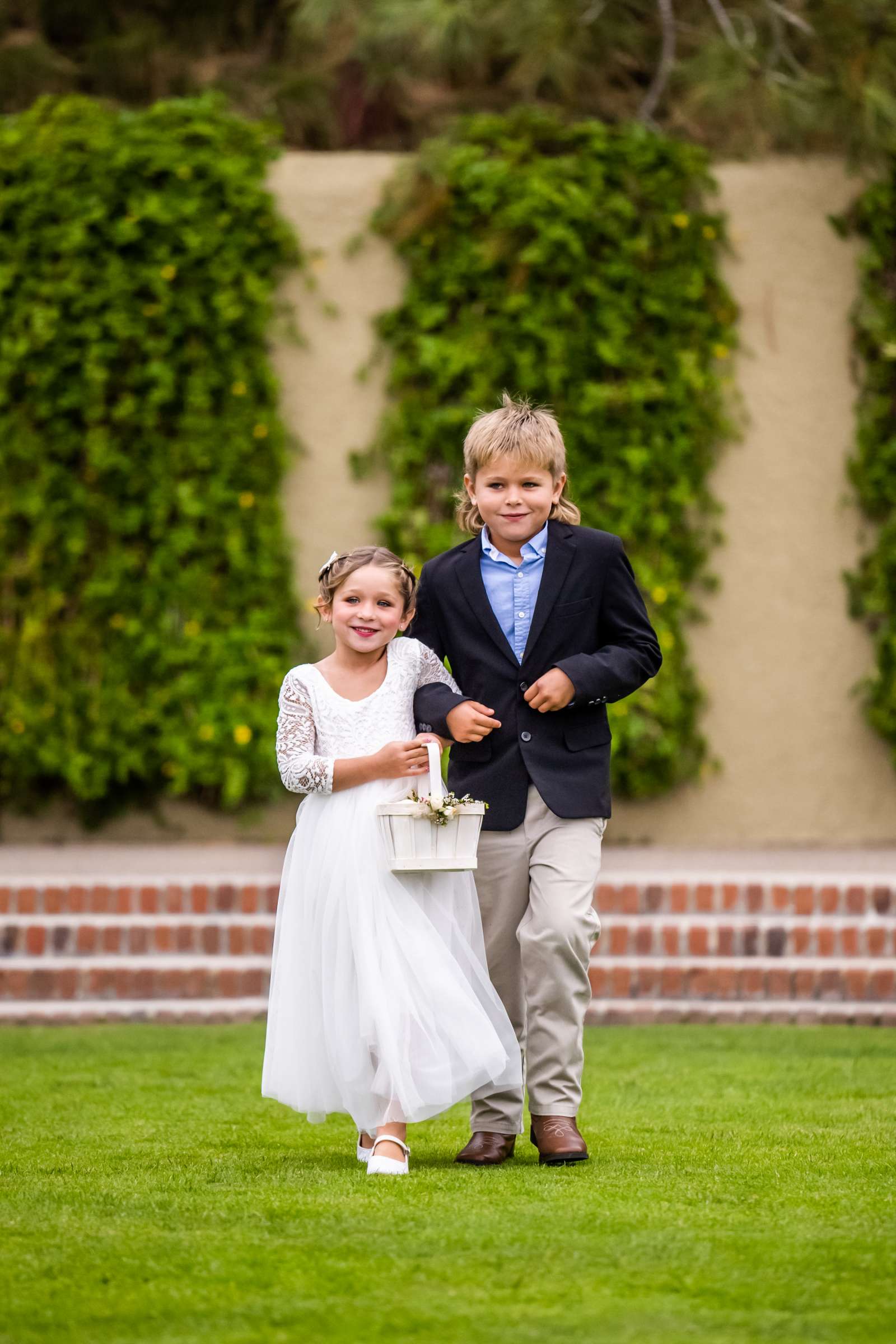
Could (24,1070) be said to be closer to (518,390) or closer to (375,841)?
(375,841)

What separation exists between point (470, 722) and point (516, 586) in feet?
1.11

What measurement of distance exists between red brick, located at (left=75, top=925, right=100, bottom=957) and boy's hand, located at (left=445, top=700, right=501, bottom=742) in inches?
92.6

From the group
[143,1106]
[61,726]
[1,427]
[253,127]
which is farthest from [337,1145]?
[253,127]

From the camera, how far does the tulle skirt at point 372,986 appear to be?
2.93 meters

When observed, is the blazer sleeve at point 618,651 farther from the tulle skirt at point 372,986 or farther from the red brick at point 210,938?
the red brick at point 210,938

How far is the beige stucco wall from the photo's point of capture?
668 cm

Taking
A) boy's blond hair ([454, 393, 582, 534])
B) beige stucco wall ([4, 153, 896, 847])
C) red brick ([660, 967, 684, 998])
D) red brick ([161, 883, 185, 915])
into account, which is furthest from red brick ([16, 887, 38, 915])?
boy's blond hair ([454, 393, 582, 534])

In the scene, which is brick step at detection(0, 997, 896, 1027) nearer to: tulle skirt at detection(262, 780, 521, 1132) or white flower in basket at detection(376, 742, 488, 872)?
A: tulle skirt at detection(262, 780, 521, 1132)

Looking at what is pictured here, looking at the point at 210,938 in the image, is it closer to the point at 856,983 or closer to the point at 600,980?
the point at 600,980

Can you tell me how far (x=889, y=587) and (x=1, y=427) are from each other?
343cm

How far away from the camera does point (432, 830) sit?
2.92 metres

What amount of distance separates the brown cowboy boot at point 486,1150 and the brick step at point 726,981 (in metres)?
1.85

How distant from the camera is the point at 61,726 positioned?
255 inches

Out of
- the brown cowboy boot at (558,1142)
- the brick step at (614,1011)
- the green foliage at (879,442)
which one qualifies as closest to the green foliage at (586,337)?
the green foliage at (879,442)
